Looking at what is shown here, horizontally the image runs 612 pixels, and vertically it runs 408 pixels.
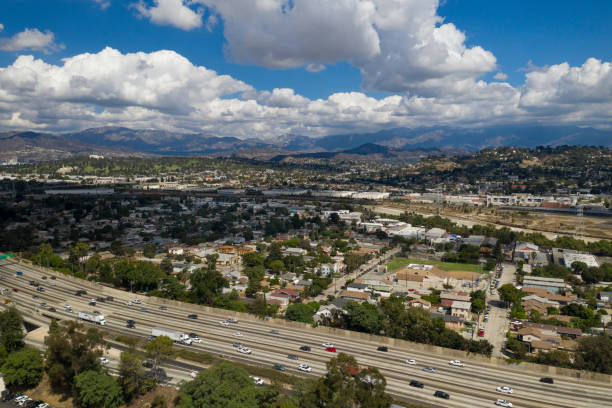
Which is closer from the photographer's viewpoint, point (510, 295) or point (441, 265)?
point (510, 295)

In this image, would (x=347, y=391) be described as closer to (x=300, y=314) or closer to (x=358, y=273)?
(x=300, y=314)

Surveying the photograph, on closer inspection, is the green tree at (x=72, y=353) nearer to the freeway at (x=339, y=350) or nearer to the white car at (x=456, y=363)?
the freeway at (x=339, y=350)

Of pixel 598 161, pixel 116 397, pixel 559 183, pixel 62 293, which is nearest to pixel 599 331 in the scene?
pixel 116 397

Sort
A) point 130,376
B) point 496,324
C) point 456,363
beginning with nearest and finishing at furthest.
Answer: point 130,376 < point 456,363 < point 496,324

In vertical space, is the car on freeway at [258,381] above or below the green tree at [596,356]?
below

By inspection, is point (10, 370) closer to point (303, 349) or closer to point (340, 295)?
point (303, 349)

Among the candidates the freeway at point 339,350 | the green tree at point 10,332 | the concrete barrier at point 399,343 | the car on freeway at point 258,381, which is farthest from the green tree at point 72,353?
the concrete barrier at point 399,343

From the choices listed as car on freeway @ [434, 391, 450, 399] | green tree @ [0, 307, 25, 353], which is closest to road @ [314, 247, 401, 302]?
car on freeway @ [434, 391, 450, 399]

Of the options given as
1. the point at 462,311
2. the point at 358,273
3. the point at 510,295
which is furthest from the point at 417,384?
the point at 358,273
